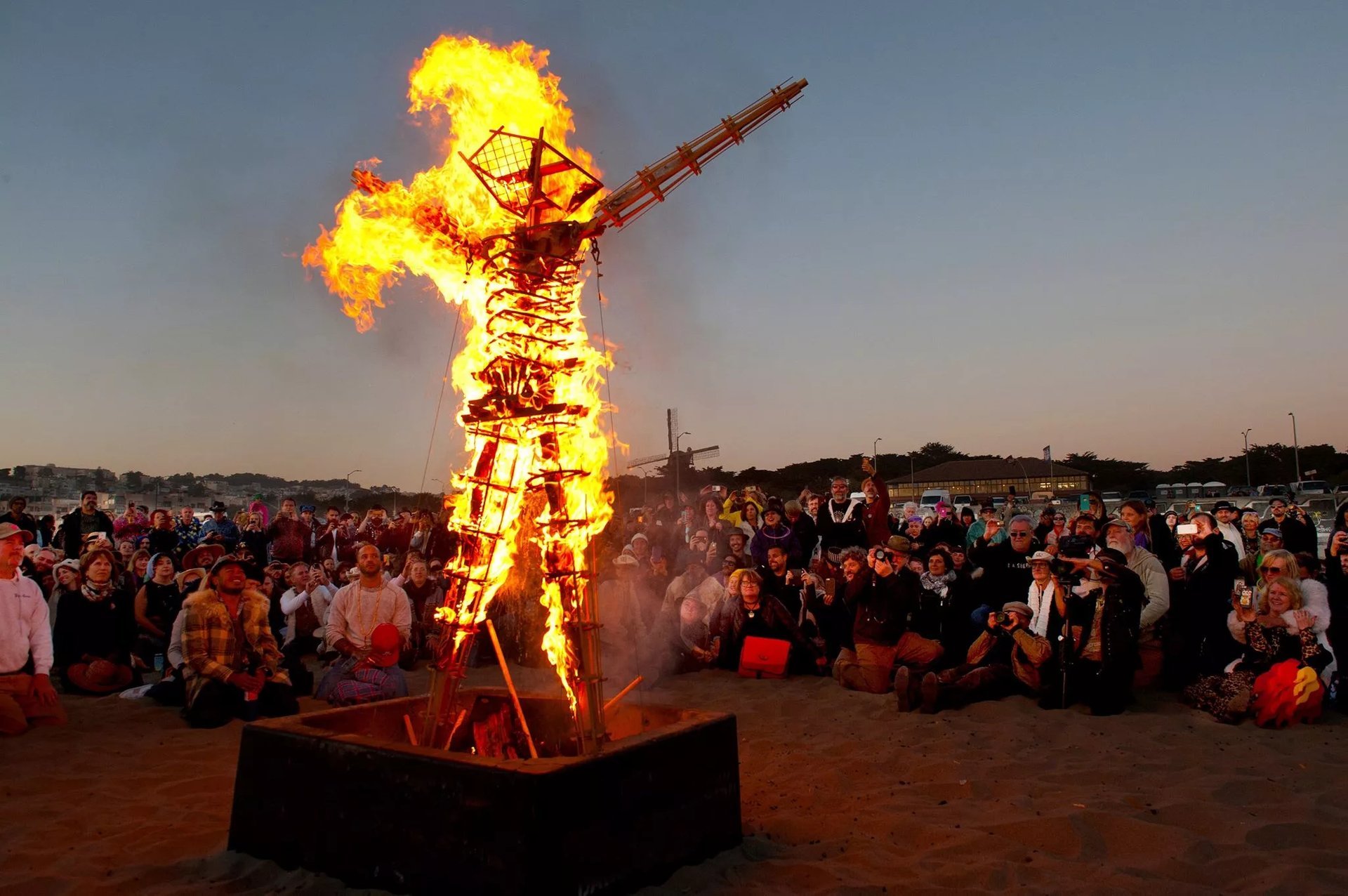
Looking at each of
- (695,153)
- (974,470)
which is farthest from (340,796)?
(974,470)

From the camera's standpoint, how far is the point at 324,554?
13008 millimetres

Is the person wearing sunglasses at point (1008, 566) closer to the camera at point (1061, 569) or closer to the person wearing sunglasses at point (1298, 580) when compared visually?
the camera at point (1061, 569)

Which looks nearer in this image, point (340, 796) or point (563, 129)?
point (340, 796)

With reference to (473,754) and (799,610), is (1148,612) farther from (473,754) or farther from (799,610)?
(473,754)

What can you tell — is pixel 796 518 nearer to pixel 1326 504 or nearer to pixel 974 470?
pixel 1326 504

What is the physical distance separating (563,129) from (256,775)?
363cm

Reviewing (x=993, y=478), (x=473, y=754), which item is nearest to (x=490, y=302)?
(x=473, y=754)

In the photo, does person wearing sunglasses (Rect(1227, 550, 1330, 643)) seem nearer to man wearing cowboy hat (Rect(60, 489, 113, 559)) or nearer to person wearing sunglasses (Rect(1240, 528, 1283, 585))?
person wearing sunglasses (Rect(1240, 528, 1283, 585))

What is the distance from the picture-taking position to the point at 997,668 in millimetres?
7508

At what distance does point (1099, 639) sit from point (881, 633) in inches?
73.7

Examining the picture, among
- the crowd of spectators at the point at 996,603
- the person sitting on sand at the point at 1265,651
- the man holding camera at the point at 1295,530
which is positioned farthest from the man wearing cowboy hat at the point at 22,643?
the man holding camera at the point at 1295,530

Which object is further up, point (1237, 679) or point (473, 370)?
point (473, 370)

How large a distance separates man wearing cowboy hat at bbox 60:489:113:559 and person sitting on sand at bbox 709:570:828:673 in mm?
8400

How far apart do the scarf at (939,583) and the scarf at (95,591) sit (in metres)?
8.05
